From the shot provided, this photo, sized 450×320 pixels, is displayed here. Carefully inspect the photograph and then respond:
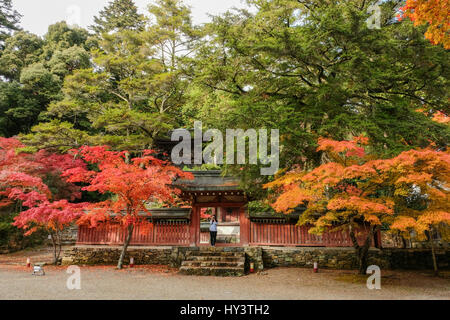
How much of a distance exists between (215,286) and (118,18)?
32.9 m

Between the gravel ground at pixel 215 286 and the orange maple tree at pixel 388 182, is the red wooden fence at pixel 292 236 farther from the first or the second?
the orange maple tree at pixel 388 182

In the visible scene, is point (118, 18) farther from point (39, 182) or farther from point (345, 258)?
point (345, 258)

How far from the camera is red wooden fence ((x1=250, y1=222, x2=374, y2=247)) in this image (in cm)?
1224

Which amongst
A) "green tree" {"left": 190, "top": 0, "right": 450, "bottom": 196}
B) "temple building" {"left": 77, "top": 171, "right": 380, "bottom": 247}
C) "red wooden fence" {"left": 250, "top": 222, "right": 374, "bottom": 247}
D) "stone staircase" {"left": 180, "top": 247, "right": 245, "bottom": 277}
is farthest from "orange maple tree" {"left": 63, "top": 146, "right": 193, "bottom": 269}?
"red wooden fence" {"left": 250, "top": 222, "right": 374, "bottom": 247}

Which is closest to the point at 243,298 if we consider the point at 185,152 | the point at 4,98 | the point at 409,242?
the point at 409,242

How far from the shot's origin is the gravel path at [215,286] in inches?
288

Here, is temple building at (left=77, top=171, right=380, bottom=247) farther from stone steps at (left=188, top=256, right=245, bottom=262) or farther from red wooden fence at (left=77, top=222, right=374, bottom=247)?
stone steps at (left=188, top=256, right=245, bottom=262)

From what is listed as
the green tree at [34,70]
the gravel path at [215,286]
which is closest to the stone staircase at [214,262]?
the gravel path at [215,286]

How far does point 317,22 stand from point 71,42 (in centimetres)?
2605

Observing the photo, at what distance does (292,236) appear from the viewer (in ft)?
41.2

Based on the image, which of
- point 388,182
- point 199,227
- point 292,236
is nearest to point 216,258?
point 199,227

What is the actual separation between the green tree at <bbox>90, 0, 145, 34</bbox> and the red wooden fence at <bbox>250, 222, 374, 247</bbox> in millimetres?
27004

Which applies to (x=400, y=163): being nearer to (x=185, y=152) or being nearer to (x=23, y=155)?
(x=185, y=152)

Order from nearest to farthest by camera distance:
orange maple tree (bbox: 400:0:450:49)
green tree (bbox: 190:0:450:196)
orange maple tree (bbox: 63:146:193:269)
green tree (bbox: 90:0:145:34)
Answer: orange maple tree (bbox: 400:0:450:49) → green tree (bbox: 190:0:450:196) → orange maple tree (bbox: 63:146:193:269) → green tree (bbox: 90:0:145:34)
